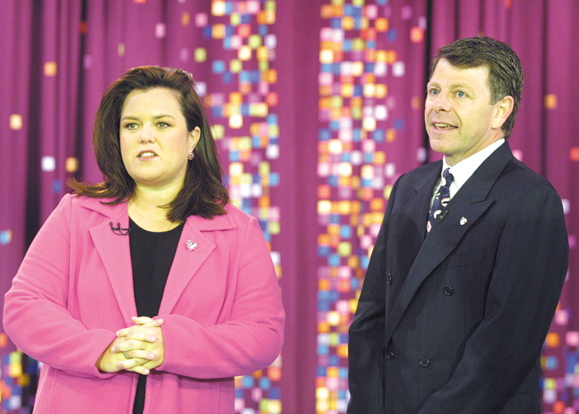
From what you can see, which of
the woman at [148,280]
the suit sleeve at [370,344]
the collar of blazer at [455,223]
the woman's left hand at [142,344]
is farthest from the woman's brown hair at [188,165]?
the collar of blazer at [455,223]

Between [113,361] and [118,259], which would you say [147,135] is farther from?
[113,361]

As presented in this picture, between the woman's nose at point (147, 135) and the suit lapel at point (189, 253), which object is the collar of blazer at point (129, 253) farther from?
the woman's nose at point (147, 135)

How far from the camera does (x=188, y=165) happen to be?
182 centimetres

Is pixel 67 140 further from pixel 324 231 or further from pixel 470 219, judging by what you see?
pixel 470 219

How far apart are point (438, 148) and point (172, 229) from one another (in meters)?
0.81

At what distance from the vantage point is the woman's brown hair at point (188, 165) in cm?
172

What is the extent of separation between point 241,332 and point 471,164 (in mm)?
778

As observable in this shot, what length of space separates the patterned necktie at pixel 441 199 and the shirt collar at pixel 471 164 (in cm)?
2

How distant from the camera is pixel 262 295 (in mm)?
1641

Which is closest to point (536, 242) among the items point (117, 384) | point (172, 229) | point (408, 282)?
point (408, 282)

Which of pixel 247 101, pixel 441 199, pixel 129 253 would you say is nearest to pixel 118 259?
pixel 129 253

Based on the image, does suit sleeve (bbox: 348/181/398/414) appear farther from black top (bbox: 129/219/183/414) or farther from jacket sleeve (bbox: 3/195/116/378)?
jacket sleeve (bbox: 3/195/116/378)

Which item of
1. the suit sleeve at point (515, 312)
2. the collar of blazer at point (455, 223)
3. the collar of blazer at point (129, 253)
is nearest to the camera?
the suit sleeve at point (515, 312)

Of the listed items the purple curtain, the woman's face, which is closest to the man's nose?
the woman's face
